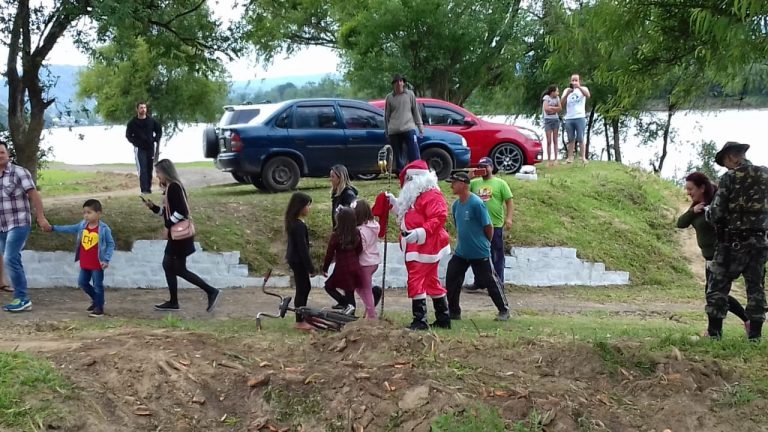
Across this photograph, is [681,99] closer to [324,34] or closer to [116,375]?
[116,375]

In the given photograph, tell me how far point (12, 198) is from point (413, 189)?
4194mm

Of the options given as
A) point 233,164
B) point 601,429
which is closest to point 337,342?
point 601,429

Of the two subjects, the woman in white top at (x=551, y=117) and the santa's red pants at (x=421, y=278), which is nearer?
the santa's red pants at (x=421, y=278)

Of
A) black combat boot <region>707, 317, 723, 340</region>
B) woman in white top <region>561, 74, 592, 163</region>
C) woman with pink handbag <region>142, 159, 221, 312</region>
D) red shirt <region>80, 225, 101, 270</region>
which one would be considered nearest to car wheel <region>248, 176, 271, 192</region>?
woman with pink handbag <region>142, 159, 221, 312</region>

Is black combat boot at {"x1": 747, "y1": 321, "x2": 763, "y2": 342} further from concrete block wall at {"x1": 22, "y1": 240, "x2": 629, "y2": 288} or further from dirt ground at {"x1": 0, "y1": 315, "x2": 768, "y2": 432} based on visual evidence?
concrete block wall at {"x1": 22, "y1": 240, "x2": 629, "y2": 288}

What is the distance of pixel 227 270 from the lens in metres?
11.5

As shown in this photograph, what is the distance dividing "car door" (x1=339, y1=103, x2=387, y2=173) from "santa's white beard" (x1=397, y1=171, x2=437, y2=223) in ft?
22.9

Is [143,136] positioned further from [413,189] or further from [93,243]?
[413,189]

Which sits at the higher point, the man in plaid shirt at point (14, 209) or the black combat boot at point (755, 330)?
the man in plaid shirt at point (14, 209)

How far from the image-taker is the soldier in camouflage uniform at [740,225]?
22.1ft

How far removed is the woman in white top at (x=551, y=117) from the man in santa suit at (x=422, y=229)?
1025 cm

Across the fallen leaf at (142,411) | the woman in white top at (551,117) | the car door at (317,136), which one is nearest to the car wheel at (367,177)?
the car door at (317,136)

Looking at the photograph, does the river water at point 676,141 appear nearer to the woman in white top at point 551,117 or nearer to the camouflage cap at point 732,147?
the woman in white top at point 551,117

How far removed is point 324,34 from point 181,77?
5.92 metres
